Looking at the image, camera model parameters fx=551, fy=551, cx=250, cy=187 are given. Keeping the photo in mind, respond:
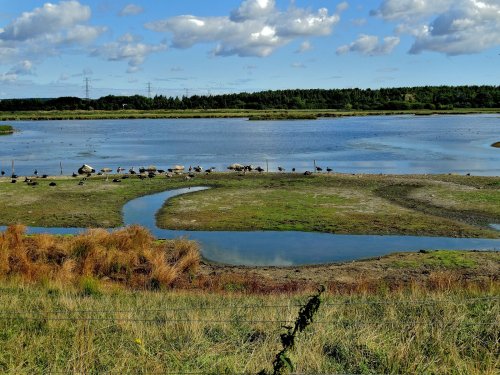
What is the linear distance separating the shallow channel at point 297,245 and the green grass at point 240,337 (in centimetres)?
861

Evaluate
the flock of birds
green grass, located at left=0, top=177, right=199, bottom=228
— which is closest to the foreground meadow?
green grass, located at left=0, top=177, right=199, bottom=228

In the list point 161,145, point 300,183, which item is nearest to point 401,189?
point 300,183

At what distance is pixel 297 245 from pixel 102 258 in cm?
720

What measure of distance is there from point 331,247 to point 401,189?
38.4 ft

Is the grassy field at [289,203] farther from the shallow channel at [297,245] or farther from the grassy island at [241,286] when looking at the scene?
the shallow channel at [297,245]

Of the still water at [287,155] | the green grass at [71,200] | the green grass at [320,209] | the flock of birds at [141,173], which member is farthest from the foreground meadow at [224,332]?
the still water at [287,155]

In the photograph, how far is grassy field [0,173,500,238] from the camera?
2230cm

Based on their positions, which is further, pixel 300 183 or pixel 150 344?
pixel 300 183

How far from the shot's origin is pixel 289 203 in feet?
86.3

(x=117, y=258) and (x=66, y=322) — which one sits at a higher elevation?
(x=66, y=322)

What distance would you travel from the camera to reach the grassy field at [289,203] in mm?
22297

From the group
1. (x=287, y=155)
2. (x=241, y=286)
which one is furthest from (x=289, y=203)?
(x=287, y=155)

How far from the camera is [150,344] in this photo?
728cm

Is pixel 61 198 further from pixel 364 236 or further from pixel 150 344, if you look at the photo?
pixel 150 344
